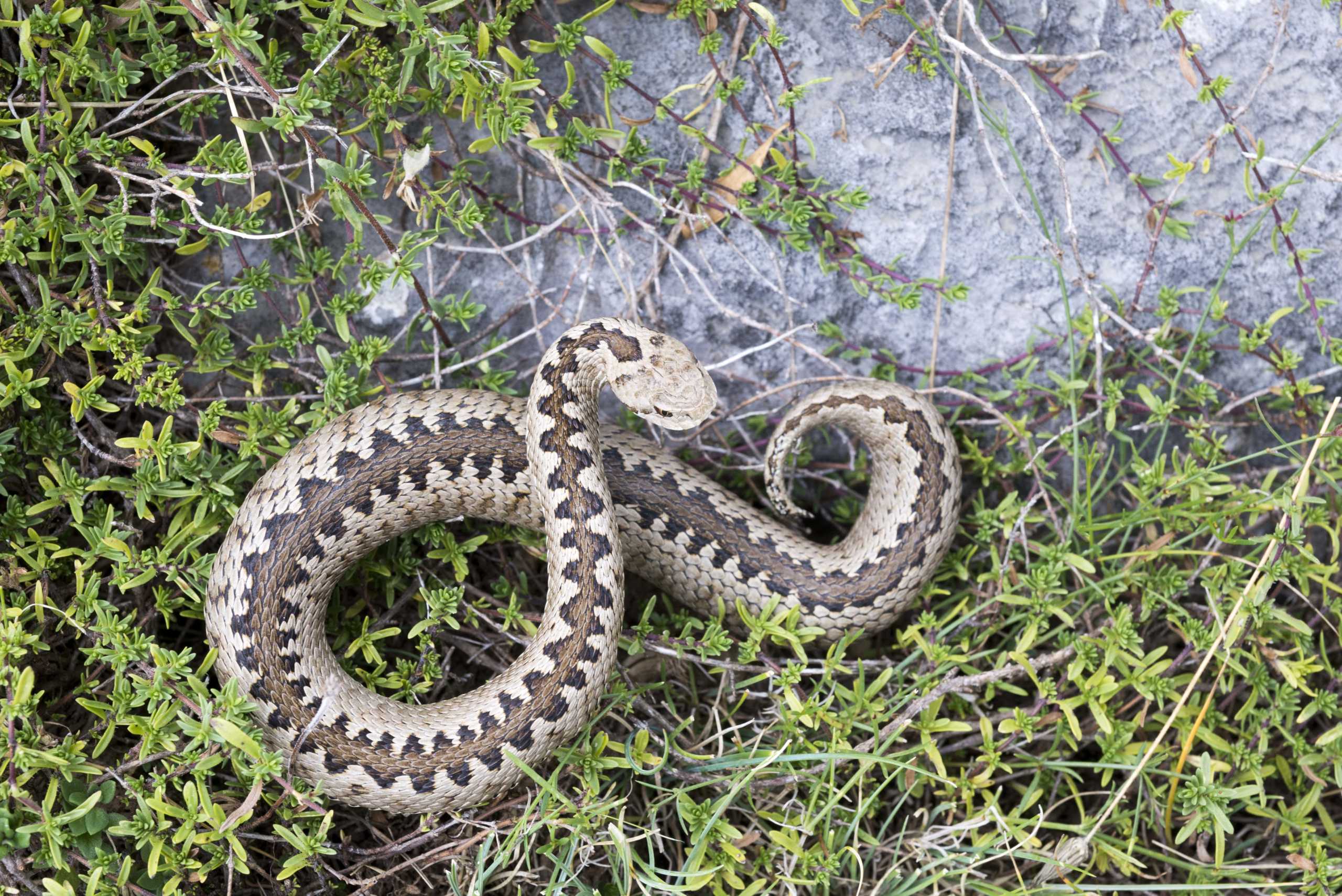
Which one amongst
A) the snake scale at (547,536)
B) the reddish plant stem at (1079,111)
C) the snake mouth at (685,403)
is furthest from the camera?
the reddish plant stem at (1079,111)

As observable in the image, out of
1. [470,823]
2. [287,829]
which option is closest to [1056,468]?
[470,823]

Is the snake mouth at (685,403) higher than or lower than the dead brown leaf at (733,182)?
lower

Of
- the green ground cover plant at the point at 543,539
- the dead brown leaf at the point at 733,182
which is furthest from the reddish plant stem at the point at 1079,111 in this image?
the dead brown leaf at the point at 733,182

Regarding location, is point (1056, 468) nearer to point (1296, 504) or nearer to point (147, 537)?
point (1296, 504)

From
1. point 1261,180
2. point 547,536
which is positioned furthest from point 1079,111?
point 547,536

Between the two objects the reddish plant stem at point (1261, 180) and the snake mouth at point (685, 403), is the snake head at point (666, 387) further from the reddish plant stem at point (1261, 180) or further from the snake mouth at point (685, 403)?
the reddish plant stem at point (1261, 180)

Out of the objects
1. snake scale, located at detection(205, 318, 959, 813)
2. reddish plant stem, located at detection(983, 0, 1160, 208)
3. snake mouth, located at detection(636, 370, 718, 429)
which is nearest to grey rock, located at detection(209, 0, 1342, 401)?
reddish plant stem, located at detection(983, 0, 1160, 208)
